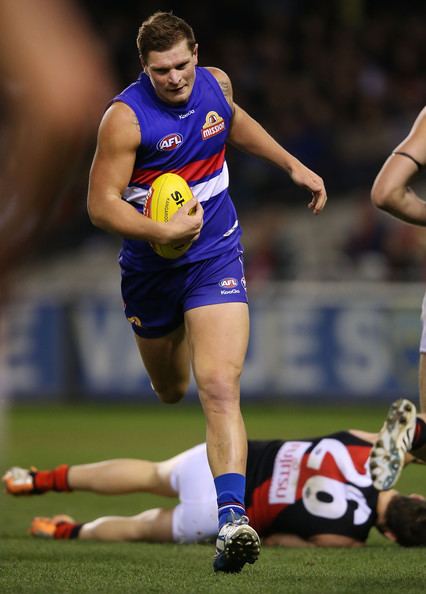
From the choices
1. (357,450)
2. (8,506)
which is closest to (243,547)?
(357,450)

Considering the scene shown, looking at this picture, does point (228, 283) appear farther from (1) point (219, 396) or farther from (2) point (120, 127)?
(2) point (120, 127)

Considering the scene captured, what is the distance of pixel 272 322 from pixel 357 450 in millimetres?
8243

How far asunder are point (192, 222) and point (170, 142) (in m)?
0.47

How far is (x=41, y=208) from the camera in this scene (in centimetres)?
212

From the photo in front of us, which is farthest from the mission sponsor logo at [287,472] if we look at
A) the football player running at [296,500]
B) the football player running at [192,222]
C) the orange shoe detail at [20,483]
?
the orange shoe detail at [20,483]

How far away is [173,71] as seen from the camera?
5.17 metres

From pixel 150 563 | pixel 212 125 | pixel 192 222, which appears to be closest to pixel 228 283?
pixel 192 222

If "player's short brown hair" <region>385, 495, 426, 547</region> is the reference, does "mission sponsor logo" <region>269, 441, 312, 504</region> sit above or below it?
above

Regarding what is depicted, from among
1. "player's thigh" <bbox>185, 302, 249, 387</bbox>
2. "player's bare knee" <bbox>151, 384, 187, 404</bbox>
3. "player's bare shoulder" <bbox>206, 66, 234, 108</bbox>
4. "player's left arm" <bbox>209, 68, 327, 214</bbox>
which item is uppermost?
"player's bare shoulder" <bbox>206, 66, 234, 108</bbox>

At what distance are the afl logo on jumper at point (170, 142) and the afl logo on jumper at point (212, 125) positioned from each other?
14 cm

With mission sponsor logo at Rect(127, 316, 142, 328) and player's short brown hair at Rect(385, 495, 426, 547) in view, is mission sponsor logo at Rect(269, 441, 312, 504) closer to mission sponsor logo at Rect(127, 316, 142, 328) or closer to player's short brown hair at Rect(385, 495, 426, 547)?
player's short brown hair at Rect(385, 495, 426, 547)

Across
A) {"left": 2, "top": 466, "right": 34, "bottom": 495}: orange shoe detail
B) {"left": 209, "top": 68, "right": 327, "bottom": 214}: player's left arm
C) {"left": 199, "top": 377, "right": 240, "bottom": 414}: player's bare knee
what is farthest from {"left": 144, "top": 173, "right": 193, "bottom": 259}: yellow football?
{"left": 2, "top": 466, "right": 34, "bottom": 495}: orange shoe detail

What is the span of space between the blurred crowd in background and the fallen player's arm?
8.40 meters

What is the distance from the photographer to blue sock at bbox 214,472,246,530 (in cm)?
487
